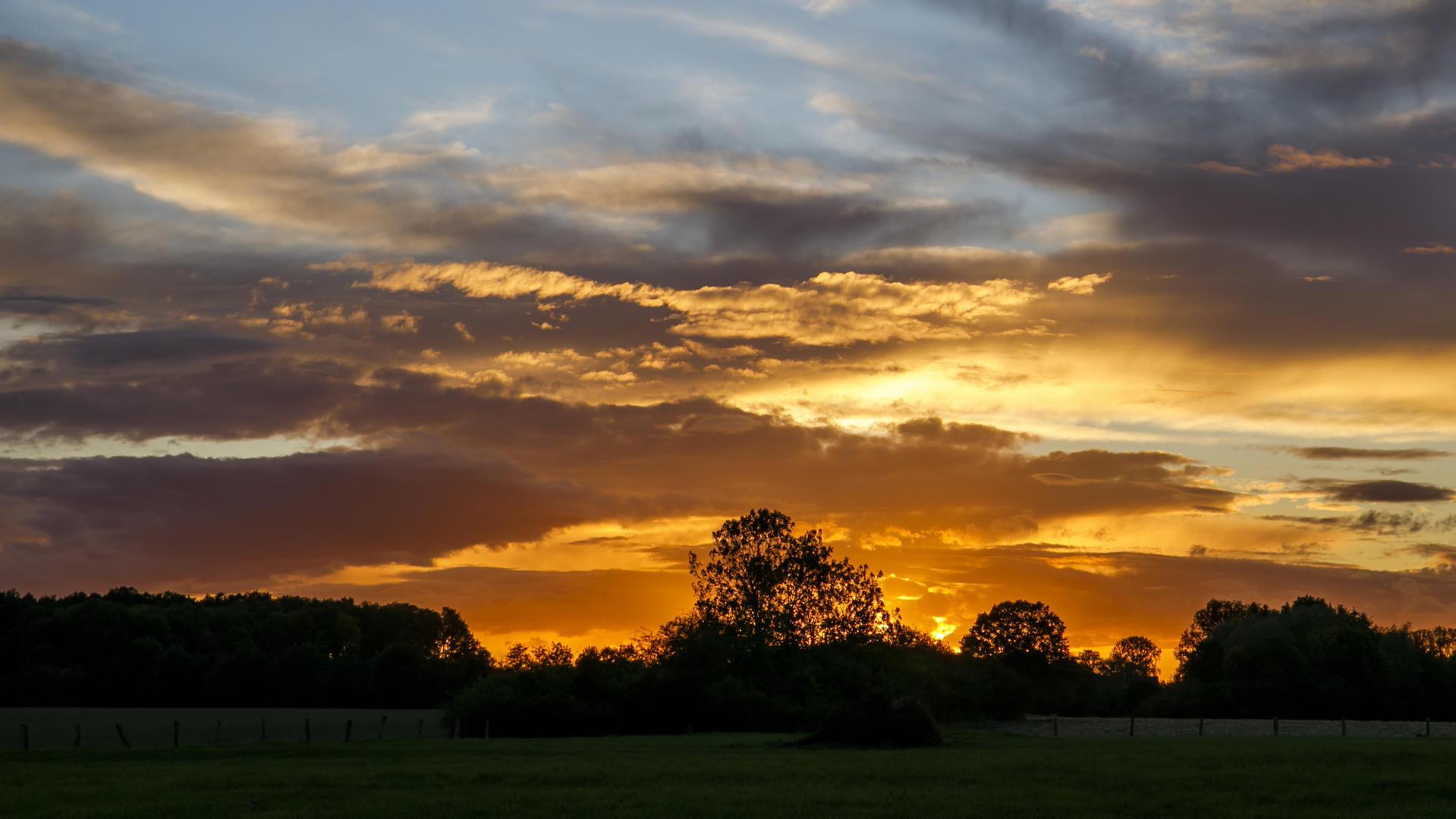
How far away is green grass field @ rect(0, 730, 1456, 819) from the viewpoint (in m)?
26.0

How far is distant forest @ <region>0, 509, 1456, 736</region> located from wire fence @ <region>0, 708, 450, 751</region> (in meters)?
5.84

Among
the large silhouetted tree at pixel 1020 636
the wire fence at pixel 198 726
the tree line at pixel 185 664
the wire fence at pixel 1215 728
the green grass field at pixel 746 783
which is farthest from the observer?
the large silhouetted tree at pixel 1020 636

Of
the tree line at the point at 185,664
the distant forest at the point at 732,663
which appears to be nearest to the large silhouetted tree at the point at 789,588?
the distant forest at the point at 732,663

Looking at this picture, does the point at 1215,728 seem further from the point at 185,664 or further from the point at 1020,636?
the point at 185,664

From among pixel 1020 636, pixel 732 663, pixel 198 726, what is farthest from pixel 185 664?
pixel 1020 636

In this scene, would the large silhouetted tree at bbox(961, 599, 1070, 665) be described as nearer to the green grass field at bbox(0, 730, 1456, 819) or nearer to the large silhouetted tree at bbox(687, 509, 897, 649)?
the large silhouetted tree at bbox(687, 509, 897, 649)

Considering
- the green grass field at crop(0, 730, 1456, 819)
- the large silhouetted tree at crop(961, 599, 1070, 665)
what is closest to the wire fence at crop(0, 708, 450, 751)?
the green grass field at crop(0, 730, 1456, 819)

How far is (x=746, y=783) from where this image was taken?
32.4 meters

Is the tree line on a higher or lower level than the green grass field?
lower

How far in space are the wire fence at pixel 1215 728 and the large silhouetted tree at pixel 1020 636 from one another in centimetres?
2699

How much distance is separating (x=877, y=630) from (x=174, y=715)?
6529cm

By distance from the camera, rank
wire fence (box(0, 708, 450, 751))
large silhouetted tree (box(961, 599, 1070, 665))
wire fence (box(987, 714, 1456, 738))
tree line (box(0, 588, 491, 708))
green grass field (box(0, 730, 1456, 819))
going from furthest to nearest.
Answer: large silhouetted tree (box(961, 599, 1070, 665))
tree line (box(0, 588, 491, 708))
wire fence (box(987, 714, 1456, 738))
wire fence (box(0, 708, 450, 751))
green grass field (box(0, 730, 1456, 819))

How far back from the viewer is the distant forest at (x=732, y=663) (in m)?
78.3

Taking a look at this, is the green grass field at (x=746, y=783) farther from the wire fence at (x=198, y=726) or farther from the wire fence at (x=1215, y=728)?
the wire fence at (x=1215, y=728)
